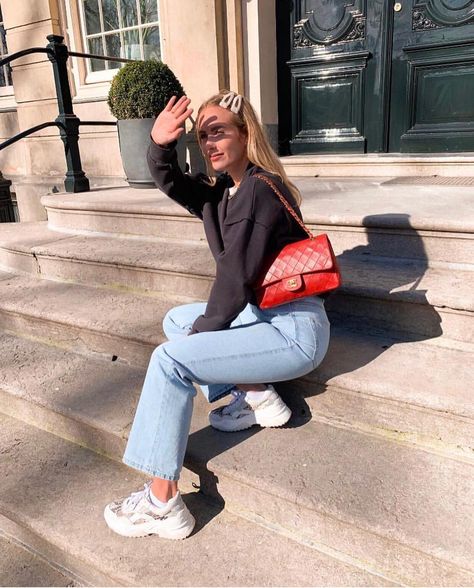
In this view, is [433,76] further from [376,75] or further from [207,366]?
[207,366]

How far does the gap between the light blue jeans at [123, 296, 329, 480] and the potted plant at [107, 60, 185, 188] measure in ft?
9.94

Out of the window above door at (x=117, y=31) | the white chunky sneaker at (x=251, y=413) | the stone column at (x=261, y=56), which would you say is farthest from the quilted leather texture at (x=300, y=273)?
the window above door at (x=117, y=31)

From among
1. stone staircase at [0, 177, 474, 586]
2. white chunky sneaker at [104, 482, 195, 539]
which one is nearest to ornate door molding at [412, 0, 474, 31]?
stone staircase at [0, 177, 474, 586]

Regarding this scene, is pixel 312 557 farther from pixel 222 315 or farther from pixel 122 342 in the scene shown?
pixel 122 342

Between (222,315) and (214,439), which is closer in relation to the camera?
(222,315)

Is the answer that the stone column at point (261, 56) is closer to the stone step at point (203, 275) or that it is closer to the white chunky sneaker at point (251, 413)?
the stone step at point (203, 275)

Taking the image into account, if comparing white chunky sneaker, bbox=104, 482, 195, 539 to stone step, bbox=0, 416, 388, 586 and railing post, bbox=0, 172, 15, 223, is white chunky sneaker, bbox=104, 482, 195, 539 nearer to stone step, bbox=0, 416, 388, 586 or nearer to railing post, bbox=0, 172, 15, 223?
stone step, bbox=0, 416, 388, 586

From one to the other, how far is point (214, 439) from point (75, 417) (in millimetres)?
626

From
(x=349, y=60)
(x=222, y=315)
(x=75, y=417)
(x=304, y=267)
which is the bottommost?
(x=75, y=417)

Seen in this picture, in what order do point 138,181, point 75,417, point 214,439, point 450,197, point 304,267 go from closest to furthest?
point 304,267
point 214,439
point 75,417
point 450,197
point 138,181

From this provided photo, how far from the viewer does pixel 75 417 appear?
2.13 metres

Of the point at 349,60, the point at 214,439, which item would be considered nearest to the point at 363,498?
the point at 214,439

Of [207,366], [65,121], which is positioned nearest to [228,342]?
[207,366]

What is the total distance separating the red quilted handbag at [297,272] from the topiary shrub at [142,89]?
2951 mm
